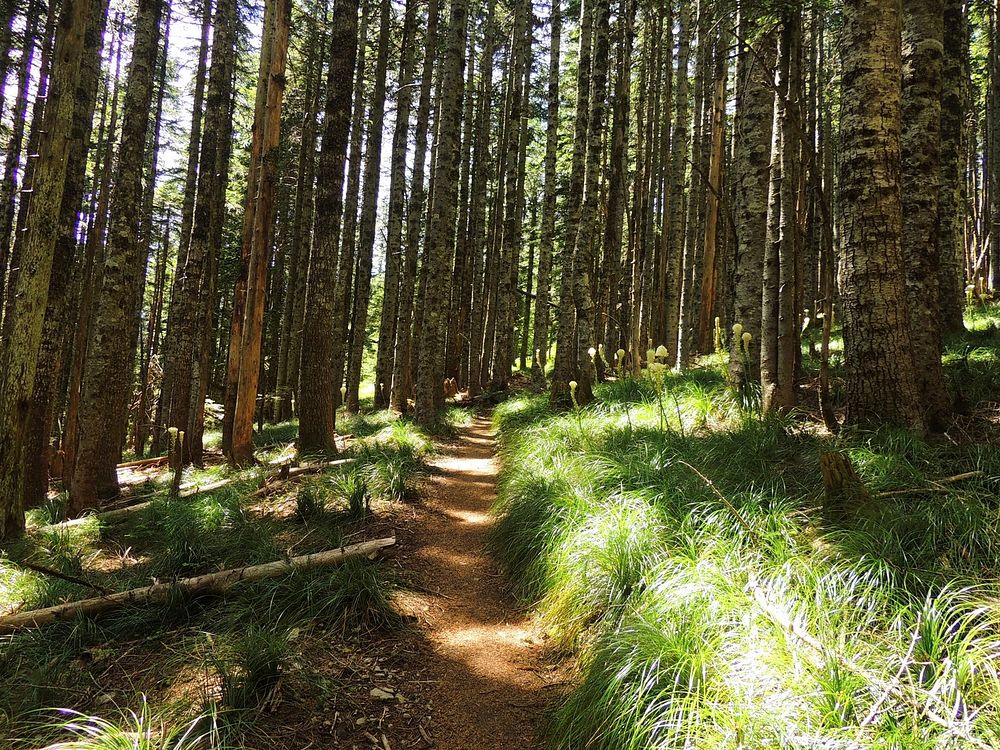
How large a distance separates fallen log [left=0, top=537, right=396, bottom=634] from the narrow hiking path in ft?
2.46

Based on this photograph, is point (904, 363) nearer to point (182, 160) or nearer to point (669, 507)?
point (669, 507)

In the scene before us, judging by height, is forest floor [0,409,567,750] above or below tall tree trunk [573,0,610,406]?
below

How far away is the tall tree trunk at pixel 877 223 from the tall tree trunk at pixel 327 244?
6096mm

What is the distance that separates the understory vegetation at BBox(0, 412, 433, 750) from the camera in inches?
97.0

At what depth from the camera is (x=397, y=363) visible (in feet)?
41.3

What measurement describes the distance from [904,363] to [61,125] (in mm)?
7584

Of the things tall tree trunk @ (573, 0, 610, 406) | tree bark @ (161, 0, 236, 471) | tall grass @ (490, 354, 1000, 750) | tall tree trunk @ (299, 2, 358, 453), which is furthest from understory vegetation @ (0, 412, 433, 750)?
tall tree trunk @ (573, 0, 610, 406)

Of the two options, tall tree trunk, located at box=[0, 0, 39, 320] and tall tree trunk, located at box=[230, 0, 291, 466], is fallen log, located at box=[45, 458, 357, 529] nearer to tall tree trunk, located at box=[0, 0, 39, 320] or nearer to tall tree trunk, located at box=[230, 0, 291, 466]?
tall tree trunk, located at box=[230, 0, 291, 466]

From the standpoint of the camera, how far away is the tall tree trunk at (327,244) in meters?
7.30

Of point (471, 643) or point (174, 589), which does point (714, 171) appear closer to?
point (471, 643)

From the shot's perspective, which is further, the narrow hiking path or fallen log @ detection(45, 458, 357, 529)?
fallen log @ detection(45, 458, 357, 529)

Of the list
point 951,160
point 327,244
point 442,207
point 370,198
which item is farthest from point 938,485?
point 370,198

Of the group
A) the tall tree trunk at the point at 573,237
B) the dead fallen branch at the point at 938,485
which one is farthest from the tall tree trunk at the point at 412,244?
the dead fallen branch at the point at 938,485

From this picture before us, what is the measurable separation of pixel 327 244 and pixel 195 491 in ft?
12.8
